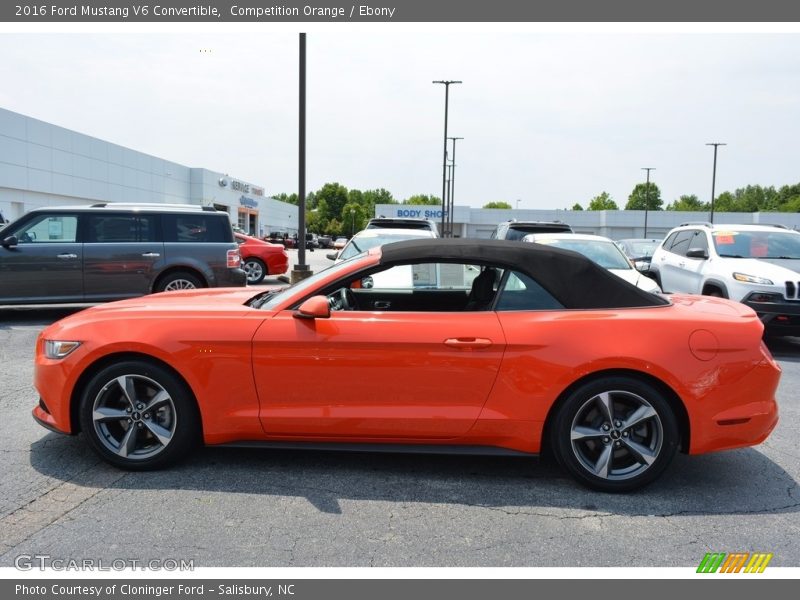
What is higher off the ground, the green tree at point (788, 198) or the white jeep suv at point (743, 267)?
the green tree at point (788, 198)

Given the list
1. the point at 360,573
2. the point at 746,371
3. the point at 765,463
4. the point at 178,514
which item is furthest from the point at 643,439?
the point at 178,514

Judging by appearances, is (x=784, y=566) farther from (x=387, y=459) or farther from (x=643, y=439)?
(x=387, y=459)

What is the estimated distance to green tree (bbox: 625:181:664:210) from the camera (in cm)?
12594

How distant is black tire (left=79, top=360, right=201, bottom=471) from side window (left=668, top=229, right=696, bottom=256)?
9.02 meters

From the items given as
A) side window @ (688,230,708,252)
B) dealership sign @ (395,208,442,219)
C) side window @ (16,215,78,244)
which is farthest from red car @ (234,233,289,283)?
dealership sign @ (395,208,442,219)

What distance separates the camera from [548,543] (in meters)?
3.05

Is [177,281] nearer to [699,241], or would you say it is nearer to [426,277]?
[426,277]

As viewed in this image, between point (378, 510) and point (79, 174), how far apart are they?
1698 inches

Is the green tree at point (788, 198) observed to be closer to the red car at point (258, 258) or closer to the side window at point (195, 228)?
the red car at point (258, 258)

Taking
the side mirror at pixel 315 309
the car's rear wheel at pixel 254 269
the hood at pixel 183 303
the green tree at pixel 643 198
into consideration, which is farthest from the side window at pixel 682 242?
the green tree at pixel 643 198

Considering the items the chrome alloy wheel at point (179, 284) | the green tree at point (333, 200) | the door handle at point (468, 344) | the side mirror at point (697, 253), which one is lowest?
the chrome alloy wheel at point (179, 284)

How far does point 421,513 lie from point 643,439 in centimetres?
143

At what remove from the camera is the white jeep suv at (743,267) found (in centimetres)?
784

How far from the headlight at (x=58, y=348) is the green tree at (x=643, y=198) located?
5131 inches
